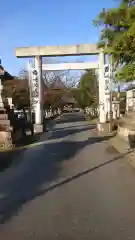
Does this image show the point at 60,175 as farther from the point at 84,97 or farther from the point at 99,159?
the point at 84,97

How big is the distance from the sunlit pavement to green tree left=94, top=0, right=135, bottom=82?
3.10m

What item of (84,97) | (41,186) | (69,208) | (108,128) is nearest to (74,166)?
(41,186)

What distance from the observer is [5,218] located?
6.55 meters

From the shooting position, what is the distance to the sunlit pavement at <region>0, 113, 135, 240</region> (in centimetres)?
577

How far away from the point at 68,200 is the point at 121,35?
452 centimetres

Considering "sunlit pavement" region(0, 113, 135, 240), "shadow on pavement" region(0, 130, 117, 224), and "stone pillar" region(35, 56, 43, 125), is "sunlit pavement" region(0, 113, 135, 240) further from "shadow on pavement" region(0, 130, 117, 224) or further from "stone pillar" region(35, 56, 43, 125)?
"stone pillar" region(35, 56, 43, 125)

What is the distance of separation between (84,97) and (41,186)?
59697mm

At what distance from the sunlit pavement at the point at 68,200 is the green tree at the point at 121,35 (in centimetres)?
310

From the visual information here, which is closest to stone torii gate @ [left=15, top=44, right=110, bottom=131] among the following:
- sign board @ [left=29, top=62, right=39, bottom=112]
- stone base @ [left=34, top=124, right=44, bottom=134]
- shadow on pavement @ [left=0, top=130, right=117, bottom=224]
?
sign board @ [left=29, top=62, right=39, bottom=112]

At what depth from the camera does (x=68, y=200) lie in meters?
7.88

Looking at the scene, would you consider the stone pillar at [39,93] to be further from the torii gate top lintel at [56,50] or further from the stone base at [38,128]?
the torii gate top lintel at [56,50]

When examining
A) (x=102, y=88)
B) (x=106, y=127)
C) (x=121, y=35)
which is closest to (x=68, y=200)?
(x=121, y=35)

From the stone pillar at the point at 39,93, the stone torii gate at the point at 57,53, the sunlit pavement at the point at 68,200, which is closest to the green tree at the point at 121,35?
the sunlit pavement at the point at 68,200

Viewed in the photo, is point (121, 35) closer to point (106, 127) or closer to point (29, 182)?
point (29, 182)
